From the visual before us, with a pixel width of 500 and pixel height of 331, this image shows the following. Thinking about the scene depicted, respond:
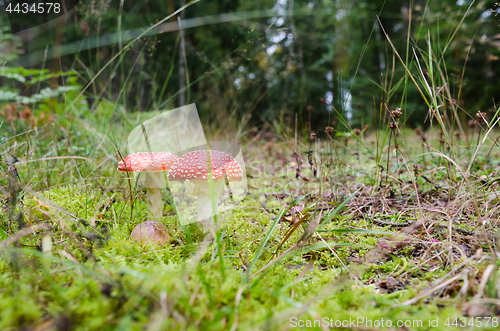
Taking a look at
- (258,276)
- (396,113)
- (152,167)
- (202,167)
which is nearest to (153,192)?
(152,167)

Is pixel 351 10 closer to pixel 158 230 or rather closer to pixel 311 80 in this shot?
pixel 311 80

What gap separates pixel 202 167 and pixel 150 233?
473mm

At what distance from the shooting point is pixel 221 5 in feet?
28.4

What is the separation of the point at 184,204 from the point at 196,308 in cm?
156

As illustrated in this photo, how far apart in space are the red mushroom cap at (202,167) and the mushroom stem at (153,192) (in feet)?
0.73

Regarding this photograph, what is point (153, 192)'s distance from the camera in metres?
1.87

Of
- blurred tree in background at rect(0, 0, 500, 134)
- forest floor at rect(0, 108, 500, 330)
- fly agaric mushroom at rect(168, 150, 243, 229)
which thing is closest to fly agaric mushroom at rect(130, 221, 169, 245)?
forest floor at rect(0, 108, 500, 330)

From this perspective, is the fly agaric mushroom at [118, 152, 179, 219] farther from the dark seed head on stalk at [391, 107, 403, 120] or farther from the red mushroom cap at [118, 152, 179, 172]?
the dark seed head on stalk at [391, 107, 403, 120]

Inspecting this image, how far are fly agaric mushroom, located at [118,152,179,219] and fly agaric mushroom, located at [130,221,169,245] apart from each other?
140mm

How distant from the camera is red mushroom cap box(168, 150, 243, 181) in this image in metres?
1.57

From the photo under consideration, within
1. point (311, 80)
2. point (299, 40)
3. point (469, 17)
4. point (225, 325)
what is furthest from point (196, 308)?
point (299, 40)

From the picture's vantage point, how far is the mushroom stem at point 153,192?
1.81 meters

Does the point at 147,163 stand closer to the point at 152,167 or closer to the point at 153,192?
the point at 152,167

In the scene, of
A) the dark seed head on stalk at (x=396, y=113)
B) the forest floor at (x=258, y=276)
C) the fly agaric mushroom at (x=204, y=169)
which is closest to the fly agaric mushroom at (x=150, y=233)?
the forest floor at (x=258, y=276)
